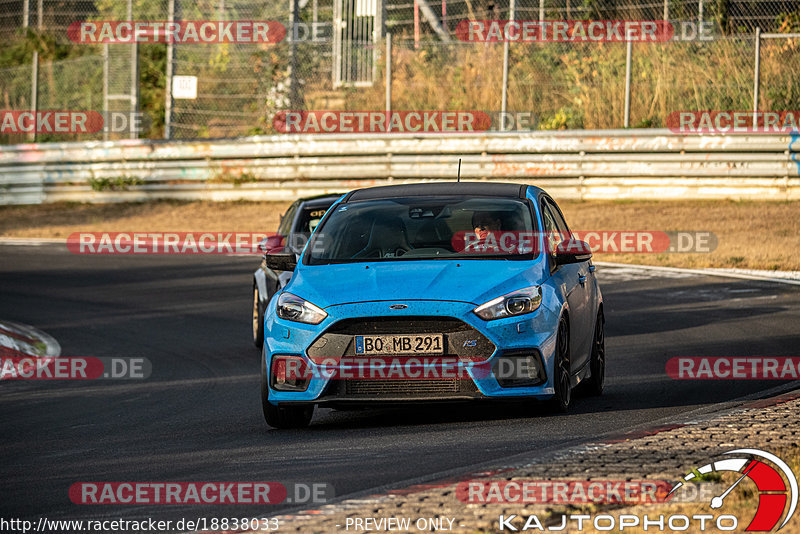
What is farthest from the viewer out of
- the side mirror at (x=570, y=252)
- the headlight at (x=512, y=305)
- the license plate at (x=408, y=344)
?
the side mirror at (x=570, y=252)

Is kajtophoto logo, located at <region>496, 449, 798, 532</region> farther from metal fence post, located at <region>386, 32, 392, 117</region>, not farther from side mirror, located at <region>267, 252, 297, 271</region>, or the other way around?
metal fence post, located at <region>386, 32, 392, 117</region>

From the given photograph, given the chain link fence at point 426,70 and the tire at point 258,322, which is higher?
the chain link fence at point 426,70

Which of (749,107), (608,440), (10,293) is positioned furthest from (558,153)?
(608,440)

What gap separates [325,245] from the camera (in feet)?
32.0

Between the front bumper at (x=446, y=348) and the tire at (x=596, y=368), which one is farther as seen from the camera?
the tire at (x=596, y=368)

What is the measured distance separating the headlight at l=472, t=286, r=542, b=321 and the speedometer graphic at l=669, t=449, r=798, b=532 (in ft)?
7.14

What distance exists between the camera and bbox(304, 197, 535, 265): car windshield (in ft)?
31.1

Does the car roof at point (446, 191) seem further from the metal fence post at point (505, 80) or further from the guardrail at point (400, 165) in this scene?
the metal fence post at point (505, 80)

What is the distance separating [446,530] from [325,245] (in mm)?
4479

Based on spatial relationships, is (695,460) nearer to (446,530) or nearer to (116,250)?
(446,530)

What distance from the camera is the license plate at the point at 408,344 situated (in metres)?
8.49

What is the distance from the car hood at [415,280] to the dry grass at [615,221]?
1234 centimetres

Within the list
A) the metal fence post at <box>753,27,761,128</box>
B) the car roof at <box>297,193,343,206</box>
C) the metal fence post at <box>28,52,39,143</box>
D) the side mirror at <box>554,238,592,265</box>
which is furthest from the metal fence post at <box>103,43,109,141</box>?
the side mirror at <box>554,238,592,265</box>

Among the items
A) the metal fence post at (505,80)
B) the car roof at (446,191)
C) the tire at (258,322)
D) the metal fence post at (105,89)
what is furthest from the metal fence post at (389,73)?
the car roof at (446,191)
